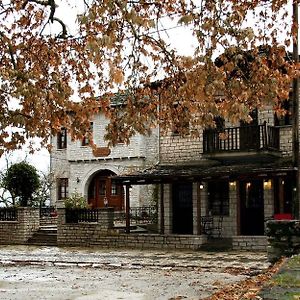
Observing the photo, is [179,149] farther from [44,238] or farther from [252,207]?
[44,238]

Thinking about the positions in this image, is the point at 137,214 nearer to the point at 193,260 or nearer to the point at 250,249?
the point at 250,249

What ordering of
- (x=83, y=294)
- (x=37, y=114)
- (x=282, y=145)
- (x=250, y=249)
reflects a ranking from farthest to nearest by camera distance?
(x=282, y=145)
(x=250, y=249)
(x=83, y=294)
(x=37, y=114)

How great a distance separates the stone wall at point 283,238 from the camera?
12.3 m

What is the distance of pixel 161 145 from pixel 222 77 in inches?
659

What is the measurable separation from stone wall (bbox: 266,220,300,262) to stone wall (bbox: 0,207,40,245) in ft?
53.3

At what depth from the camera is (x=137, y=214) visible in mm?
32406

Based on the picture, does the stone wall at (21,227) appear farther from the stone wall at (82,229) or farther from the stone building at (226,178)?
the stone building at (226,178)

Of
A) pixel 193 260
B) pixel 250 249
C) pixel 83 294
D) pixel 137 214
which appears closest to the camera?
pixel 83 294

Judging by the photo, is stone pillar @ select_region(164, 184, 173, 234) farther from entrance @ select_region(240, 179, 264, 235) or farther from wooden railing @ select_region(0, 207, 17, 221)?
wooden railing @ select_region(0, 207, 17, 221)

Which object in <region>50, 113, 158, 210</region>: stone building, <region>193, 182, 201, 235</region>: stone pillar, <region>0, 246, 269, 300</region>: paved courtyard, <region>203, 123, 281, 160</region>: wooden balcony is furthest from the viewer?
<region>50, 113, 158, 210</region>: stone building

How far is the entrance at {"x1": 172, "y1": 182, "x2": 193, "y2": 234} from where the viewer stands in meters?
24.7

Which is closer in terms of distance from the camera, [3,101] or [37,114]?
[37,114]

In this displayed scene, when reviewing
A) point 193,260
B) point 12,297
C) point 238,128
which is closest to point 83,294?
point 12,297

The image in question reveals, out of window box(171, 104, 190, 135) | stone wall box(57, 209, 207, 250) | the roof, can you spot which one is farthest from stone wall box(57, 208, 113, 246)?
window box(171, 104, 190, 135)
